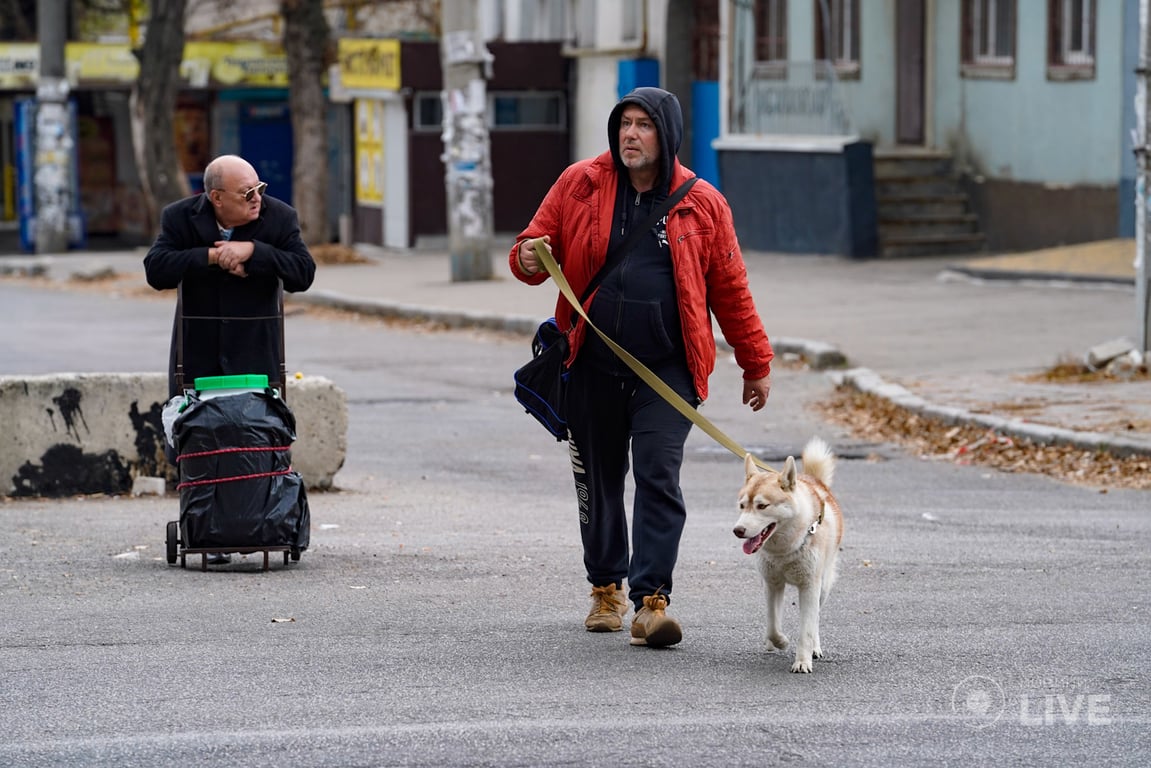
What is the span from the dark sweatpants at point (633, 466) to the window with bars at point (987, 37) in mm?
18985

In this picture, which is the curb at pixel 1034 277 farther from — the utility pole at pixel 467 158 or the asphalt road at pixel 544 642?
the asphalt road at pixel 544 642

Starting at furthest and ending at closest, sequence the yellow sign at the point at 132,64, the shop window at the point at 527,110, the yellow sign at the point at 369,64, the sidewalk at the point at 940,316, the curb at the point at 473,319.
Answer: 1. the yellow sign at the point at 132,64
2. the shop window at the point at 527,110
3. the yellow sign at the point at 369,64
4. the curb at the point at 473,319
5. the sidewalk at the point at 940,316

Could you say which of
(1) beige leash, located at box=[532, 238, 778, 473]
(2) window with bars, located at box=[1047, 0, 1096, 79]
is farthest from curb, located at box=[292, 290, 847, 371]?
(1) beige leash, located at box=[532, 238, 778, 473]

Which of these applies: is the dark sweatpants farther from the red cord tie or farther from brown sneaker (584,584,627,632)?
the red cord tie

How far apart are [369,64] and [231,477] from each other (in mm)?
23974

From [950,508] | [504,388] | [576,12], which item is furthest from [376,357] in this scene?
[576,12]

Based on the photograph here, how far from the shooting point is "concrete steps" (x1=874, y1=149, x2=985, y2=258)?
25.0 metres

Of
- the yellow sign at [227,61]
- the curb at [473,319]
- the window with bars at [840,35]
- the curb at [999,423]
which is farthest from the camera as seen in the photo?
the yellow sign at [227,61]

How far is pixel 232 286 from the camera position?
25.3 feet

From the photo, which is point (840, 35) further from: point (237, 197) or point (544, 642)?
point (544, 642)

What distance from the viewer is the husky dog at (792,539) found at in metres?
5.85

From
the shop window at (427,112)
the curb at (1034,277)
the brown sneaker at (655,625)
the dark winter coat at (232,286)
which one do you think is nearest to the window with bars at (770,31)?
the shop window at (427,112)

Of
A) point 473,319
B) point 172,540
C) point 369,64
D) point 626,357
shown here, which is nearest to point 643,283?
point 626,357

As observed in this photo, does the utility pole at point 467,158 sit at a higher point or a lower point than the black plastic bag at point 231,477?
higher
